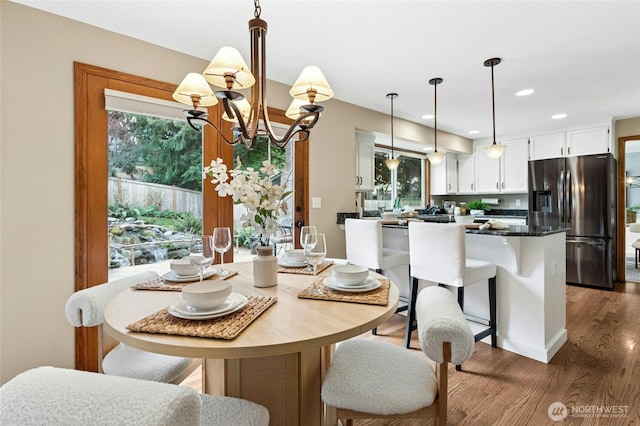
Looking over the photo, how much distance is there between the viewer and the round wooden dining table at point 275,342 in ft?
2.73

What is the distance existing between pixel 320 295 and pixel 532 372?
74.7 inches

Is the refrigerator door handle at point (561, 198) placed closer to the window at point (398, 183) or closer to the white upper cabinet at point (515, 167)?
the white upper cabinet at point (515, 167)

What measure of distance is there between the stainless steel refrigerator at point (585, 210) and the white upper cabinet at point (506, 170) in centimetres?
51

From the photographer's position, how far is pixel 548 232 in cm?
230

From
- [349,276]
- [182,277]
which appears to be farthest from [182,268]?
[349,276]

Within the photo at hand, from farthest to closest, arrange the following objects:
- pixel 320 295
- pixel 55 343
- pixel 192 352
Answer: pixel 55 343 < pixel 320 295 < pixel 192 352

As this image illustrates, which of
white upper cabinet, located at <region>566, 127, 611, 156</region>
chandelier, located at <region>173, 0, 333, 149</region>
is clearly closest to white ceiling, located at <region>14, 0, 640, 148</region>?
chandelier, located at <region>173, 0, 333, 149</region>

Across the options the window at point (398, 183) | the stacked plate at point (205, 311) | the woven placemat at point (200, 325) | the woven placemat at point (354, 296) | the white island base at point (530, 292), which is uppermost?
the window at point (398, 183)

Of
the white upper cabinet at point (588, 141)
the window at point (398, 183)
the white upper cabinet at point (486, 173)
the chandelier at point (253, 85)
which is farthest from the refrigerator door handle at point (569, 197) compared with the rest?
the chandelier at point (253, 85)

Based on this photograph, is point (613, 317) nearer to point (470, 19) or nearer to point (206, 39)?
point (470, 19)

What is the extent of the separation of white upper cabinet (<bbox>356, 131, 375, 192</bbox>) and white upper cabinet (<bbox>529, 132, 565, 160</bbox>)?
9.35ft

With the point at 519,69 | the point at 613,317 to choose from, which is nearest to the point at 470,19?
the point at 519,69

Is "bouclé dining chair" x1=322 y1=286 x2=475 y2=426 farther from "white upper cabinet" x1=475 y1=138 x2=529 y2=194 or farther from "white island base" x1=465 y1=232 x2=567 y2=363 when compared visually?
"white upper cabinet" x1=475 y1=138 x2=529 y2=194

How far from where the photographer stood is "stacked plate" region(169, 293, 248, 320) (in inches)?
37.9
